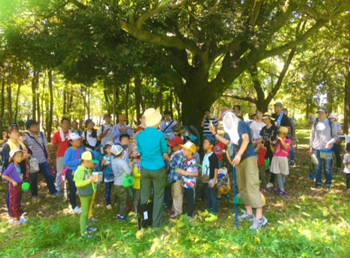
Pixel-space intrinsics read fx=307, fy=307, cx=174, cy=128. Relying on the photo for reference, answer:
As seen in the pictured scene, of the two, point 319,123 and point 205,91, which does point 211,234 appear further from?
point 205,91

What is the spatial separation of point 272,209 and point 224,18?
553 cm

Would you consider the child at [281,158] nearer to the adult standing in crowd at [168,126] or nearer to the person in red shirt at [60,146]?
the adult standing in crowd at [168,126]

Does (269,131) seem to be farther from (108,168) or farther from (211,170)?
(108,168)

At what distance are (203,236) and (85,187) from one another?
7.14 ft

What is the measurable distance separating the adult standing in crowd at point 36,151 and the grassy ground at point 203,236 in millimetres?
1037

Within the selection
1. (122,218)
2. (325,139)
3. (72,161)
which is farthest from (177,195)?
(325,139)

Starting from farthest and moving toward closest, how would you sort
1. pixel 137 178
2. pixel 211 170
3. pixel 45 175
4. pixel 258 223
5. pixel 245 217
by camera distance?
pixel 45 175 < pixel 137 178 < pixel 211 170 < pixel 245 217 < pixel 258 223

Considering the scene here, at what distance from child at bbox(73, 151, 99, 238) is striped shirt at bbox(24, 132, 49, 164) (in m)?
2.75

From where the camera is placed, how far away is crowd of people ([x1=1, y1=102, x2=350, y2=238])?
5340 mm

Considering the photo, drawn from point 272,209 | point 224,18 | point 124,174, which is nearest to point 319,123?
point 272,209

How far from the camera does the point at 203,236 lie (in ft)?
16.0

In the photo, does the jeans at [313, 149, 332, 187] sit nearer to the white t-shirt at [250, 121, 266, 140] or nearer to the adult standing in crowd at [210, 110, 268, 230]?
the white t-shirt at [250, 121, 266, 140]

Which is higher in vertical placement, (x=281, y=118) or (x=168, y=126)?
(x=281, y=118)

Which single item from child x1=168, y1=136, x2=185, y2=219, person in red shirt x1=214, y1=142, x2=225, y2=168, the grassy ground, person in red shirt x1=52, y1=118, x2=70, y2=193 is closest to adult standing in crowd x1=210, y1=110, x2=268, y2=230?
the grassy ground
